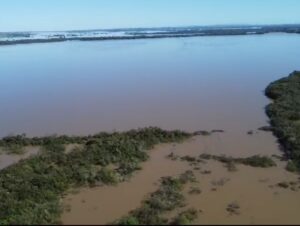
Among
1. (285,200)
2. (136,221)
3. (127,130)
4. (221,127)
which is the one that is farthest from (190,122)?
(136,221)

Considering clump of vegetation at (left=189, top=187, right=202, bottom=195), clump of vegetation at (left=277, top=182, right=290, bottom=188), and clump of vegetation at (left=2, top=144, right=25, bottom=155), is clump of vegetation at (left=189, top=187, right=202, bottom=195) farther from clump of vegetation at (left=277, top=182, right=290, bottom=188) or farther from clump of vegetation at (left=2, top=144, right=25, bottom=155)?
clump of vegetation at (left=2, top=144, right=25, bottom=155)

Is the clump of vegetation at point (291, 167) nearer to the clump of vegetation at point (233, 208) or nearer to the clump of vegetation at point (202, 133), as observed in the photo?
the clump of vegetation at point (233, 208)

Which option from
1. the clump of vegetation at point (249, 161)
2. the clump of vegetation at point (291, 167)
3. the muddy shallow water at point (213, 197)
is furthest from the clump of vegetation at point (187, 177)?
the clump of vegetation at point (291, 167)

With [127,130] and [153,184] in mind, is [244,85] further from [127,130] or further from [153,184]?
[153,184]

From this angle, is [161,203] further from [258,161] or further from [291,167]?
[291,167]

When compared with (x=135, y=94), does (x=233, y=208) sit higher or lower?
higher

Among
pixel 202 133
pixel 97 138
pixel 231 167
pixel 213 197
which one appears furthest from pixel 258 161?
pixel 97 138
